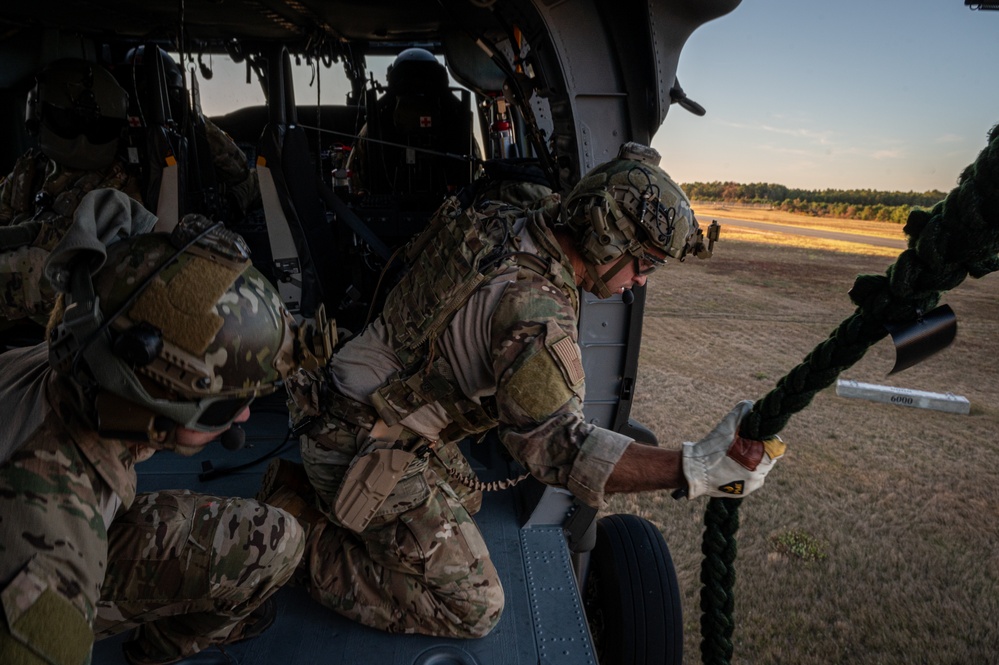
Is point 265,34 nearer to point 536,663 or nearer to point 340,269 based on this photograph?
point 340,269

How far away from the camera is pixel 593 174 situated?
81.6 inches

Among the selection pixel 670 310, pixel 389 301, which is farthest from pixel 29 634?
pixel 670 310

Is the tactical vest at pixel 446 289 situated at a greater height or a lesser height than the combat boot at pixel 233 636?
greater

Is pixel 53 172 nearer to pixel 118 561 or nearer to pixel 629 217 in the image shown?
pixel 118 561

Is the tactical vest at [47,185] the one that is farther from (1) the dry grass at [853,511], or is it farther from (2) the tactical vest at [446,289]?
(1) the dry grass at [853,511]

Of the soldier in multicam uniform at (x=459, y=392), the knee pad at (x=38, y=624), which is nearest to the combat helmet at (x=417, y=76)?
the soldier in multicam uniform at (x=459, y=392)

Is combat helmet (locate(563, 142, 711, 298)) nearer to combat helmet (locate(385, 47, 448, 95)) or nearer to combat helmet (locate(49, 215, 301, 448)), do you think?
combat helmet (locate(49, 215, 301, 448))

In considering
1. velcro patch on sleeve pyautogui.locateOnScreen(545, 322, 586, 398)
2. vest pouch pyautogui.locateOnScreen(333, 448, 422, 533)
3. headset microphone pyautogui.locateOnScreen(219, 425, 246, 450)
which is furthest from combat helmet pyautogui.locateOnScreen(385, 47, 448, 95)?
headset microphone pyautogui.locateOnScreen(219, 425, 246, 450)

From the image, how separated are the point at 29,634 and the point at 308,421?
46.3 inches

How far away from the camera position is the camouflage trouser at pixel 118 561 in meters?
1.12

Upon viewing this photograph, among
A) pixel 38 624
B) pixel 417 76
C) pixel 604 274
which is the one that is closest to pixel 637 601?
pixel 604 274

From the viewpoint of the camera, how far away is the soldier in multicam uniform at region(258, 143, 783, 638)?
168 centimetres

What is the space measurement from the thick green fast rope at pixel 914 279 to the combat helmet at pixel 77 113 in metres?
3.43

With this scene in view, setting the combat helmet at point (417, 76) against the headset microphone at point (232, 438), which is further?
the combat helmet at point (417, 76)
